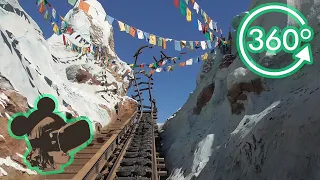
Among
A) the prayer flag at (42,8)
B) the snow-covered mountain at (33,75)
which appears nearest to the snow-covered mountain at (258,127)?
the snow-covered mountain at (33,75)

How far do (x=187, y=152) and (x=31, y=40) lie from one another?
8.05 m

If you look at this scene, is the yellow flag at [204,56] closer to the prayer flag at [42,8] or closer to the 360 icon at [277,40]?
the 360 icon at [277,40]

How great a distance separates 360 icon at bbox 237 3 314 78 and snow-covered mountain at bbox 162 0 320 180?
9.8 inches

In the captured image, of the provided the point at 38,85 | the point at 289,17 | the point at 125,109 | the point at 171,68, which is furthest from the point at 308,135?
the point at 125,109

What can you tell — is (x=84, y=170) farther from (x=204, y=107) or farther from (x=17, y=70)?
(x=204, y=107)

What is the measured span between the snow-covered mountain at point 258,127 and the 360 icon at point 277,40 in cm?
25

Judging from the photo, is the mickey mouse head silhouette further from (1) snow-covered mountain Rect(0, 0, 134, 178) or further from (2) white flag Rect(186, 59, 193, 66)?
(2) white flag Rect(186, 59, 193, 66)

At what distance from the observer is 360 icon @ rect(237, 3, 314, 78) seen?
9.54 metres

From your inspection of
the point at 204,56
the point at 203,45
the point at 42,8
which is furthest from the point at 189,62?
the point at 42,8

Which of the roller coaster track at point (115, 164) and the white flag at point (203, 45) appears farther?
the white flag at point (203, 45)

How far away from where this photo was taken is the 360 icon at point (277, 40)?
9.54m

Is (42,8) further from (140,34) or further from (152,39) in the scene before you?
(152,39)

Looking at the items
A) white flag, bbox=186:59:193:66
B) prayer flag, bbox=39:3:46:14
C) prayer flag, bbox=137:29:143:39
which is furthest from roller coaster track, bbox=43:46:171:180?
white flag, bbox=186:59:193:66

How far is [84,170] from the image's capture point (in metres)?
6.78
